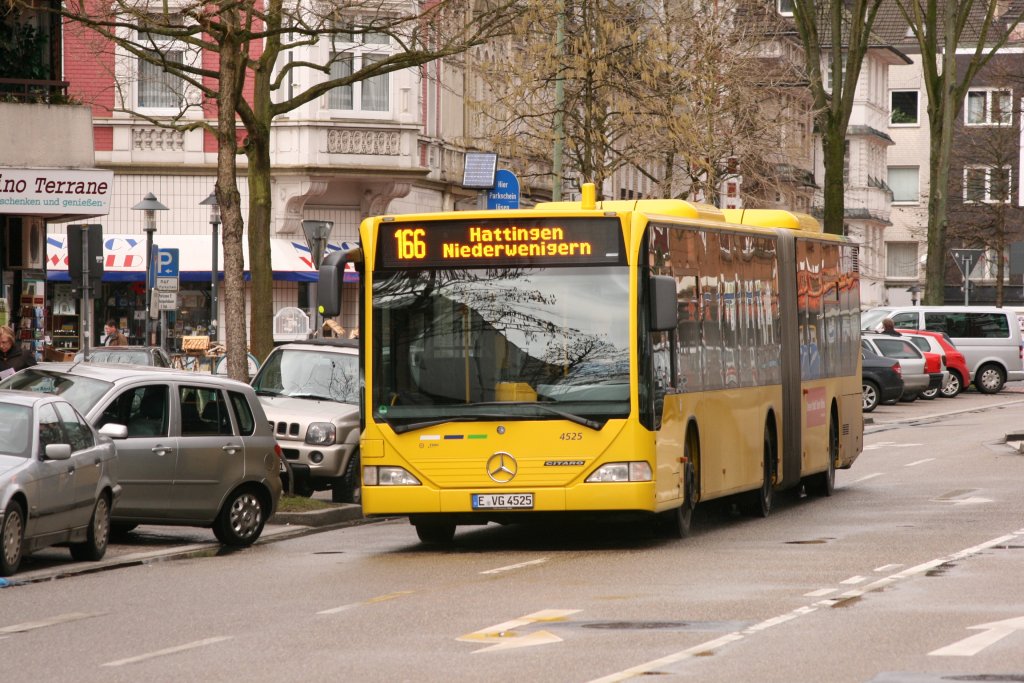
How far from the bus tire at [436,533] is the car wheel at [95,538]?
2.72m

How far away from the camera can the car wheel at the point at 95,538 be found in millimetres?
16531

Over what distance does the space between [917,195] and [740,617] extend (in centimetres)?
9706

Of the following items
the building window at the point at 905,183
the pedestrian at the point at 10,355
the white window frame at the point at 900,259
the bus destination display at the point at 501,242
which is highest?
the building window at the point at 905,183

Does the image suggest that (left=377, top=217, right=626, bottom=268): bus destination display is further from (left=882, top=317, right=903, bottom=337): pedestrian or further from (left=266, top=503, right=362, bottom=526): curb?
(left=882, top=317, right=903, bottom=337): pedestrian

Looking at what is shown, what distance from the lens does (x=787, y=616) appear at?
12.0 m

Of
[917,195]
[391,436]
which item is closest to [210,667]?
[391,436]

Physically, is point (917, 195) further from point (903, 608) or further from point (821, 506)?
point (903, 608)

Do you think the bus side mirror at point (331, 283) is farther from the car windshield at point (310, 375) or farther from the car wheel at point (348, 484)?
the car windshield at point (310, 375)

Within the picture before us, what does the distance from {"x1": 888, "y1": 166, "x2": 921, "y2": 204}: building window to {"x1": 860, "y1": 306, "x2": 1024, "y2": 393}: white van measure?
2088 inches

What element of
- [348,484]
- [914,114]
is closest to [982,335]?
[348,484]

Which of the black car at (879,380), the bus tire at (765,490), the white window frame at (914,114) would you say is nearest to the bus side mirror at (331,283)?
the bus tire at (765,490)

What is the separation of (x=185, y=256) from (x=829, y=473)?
2526 cm

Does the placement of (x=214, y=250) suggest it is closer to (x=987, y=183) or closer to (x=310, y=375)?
(x=310, y=375)

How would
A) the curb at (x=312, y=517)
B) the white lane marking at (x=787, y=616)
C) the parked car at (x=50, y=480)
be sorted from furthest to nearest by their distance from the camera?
1. the curb at (x=312, y=517)
2. the parked car at (x=50, y=480)
3. the white lane marking at (x=787, y=616)
